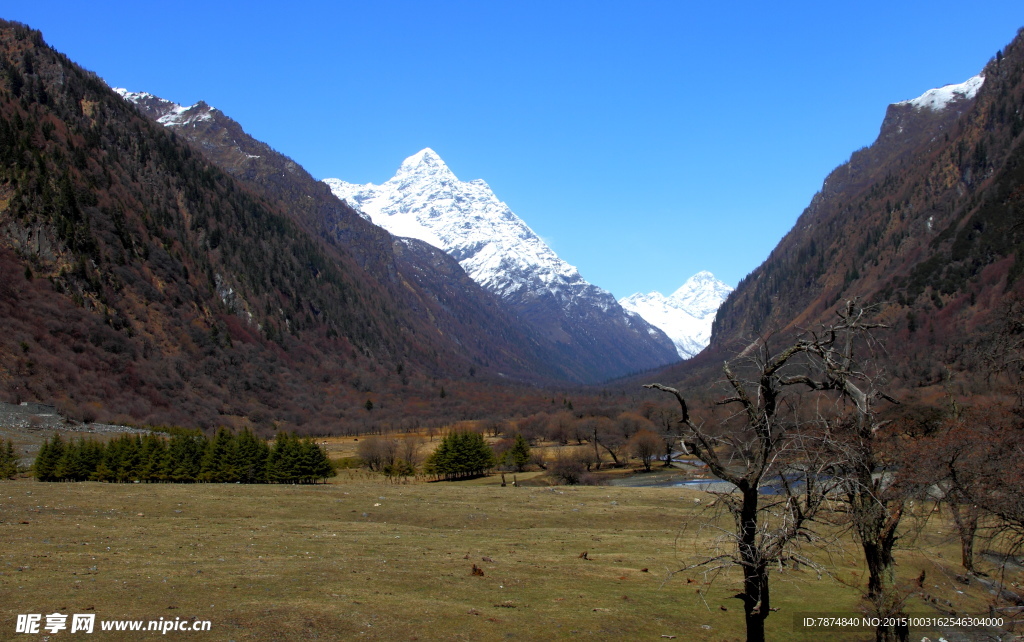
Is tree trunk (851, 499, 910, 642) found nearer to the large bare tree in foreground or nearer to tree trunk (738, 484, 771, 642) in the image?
the large bare tree in foreground

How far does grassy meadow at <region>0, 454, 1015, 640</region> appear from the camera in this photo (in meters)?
18.8

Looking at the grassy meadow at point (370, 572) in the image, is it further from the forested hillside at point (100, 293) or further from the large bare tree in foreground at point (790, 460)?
the forested hillside at point (100, 293)

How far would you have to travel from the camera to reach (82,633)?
53.5 ft

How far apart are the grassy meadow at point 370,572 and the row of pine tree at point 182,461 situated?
1262cm

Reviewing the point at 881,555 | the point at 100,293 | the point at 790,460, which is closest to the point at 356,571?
the point at 790,460

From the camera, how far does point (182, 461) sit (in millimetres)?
59750

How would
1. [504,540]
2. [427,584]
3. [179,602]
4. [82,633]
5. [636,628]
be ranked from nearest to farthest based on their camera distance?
[82,633]
[179,602]
[636,628]
[427,584]
[504,540]

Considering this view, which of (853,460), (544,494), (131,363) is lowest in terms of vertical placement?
(544,494)

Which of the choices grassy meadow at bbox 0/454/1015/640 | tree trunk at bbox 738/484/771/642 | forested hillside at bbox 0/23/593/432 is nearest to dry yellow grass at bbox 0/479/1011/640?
grassy meadow at bbox 0/454/1015/640

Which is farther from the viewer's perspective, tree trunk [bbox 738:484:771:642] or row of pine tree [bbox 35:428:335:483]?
row of pine tree [bbox 35:428:335:483]

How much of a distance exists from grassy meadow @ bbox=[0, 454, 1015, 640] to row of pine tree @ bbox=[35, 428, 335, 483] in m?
12.6

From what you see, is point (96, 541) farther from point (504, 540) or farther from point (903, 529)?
point (903, 529)

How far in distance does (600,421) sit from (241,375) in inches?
3891

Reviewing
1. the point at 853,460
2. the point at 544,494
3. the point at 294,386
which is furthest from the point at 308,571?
the point at 294,386
